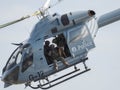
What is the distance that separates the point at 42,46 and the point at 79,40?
2511mm

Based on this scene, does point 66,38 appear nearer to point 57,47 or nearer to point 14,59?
point 57,47

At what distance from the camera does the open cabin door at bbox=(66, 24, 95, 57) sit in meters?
32.5

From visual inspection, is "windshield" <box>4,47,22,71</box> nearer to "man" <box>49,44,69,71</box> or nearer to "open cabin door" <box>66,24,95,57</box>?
"man" <box>49,44,69,71</box>

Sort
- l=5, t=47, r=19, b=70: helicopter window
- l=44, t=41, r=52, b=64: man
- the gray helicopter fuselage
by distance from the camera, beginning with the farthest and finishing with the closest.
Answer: l=5, t=47, r=19, b=70: helicopter window → l=44, t=41, r=52, b=64: man → the gray helicopter fuselage

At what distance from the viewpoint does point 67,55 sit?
32.9 metres

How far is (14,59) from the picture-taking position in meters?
33.8

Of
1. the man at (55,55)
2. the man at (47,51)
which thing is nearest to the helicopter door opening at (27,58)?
the man at (47,51)

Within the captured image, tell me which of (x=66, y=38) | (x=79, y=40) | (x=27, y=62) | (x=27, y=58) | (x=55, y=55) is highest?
(x=66, y=38)

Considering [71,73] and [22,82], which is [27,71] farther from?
[71,73]

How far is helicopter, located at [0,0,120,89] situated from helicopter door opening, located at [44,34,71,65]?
0.78 ft

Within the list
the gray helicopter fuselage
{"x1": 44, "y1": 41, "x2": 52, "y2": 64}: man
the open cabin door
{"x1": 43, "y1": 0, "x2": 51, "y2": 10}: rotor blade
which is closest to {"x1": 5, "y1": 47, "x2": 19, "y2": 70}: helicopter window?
the gray helicopter fuselage

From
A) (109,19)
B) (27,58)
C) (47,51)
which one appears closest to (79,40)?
(47,51)

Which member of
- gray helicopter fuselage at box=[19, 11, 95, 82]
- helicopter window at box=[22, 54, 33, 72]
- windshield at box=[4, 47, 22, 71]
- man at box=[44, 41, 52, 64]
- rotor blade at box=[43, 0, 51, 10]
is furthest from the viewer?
rotor blade at box=[43, 0, 51, 10]

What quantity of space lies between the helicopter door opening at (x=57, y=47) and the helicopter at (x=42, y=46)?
239 millimetres
